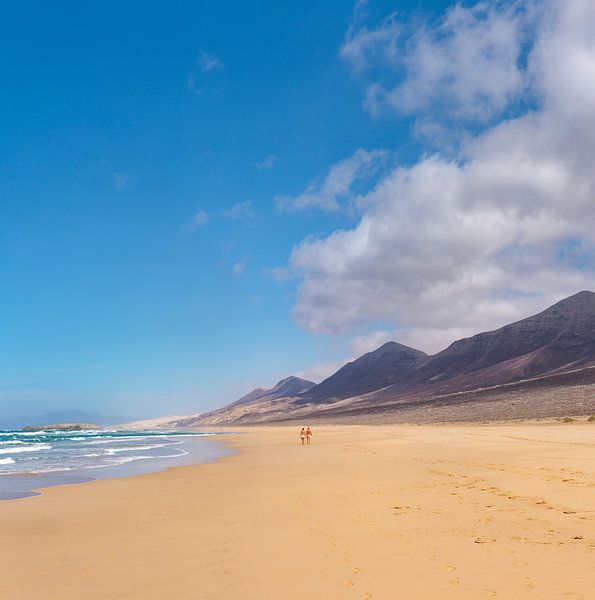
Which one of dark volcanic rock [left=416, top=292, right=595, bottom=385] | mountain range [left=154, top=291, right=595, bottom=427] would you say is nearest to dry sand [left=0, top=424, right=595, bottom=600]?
mountain range [left=154, top=291, right=595, bottom=427]

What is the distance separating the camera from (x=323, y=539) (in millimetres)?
9047

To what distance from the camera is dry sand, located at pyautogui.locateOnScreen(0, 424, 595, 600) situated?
673 centimetres

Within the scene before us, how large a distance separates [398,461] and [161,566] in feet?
50.7

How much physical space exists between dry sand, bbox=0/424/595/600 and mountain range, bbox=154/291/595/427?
1784 inches

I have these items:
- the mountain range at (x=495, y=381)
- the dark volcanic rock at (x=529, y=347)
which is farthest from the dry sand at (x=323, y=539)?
the dark volcanic rock at (x=529, y=347)

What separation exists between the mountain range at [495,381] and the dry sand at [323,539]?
45323 millimetres

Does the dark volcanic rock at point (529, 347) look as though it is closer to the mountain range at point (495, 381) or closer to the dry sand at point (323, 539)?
the mountain range at point (495, 381)

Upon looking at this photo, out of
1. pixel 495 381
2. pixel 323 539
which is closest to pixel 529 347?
pixel 495 381

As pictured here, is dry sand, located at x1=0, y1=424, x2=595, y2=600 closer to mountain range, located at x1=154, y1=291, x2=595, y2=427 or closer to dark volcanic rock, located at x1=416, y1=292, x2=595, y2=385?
mountain range, located at x1=154, y1=291, x2=595, y2=427

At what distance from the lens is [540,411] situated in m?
55.3

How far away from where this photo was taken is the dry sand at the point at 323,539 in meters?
6.73

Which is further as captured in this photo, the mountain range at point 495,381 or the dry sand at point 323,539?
the mountain range at point 495,381

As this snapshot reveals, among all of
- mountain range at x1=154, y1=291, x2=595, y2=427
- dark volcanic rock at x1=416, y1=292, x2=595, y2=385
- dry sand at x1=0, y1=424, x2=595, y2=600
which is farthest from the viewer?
dark volcanic rock at x1=416, y1=292, x2=595, y2=385

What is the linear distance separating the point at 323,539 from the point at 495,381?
128 metres
